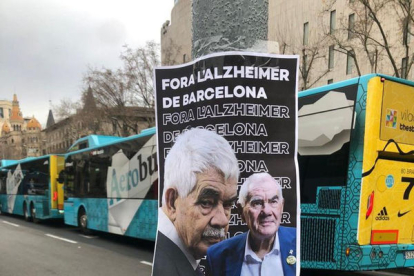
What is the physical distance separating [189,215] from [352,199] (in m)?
4.54

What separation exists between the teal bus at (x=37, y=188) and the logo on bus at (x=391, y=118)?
15601 mm

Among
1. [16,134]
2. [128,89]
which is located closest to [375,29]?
[128,89]

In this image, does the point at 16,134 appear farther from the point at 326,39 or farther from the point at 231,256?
the point at 231,256

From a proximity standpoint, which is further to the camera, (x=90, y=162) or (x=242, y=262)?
(x=90, y=162)

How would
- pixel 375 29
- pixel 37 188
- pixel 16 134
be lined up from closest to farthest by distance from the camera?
pixel 37 188 < pixel 375 29 < pixel 16 134

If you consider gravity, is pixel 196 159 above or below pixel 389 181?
above

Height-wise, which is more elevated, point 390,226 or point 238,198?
point 238,198

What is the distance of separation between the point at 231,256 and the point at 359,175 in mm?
4433

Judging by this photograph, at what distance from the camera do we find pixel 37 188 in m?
19.5

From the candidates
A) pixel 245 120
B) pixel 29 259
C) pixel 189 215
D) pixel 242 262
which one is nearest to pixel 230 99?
pixel 245 120

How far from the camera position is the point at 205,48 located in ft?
6.70

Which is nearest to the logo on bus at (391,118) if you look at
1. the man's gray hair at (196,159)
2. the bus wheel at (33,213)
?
the man's gray hair at (196,159)

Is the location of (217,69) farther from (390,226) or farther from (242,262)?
(390,226)

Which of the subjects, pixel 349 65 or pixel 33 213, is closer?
pixel 33 213
